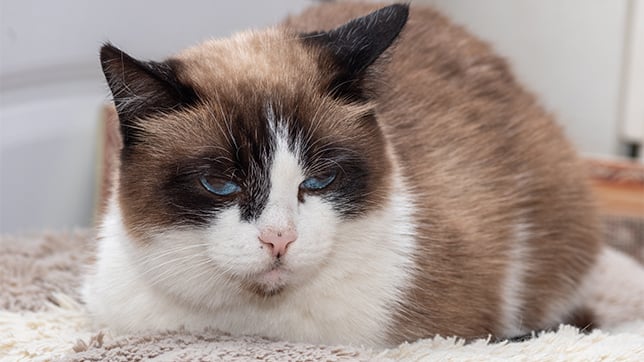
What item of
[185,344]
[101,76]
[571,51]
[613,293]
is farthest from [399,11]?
[571,51]

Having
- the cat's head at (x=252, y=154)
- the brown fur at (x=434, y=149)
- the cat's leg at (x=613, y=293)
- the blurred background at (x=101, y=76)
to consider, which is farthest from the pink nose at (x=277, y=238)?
the blurred background at (x=101, y=76)

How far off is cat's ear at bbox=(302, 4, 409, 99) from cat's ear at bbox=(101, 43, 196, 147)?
0.61 ft

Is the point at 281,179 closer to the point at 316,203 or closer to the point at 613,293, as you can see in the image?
the point at 316,203

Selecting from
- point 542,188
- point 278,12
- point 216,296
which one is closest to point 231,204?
point 216,296

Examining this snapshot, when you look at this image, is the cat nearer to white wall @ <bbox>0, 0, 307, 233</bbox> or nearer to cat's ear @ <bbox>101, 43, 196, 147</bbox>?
cat's ear @ <bbox>101, 43, 196, 147</bbox>

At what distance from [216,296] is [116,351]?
136 mm

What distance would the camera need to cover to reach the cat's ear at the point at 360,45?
106 centimetres

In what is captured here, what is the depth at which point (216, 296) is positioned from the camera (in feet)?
3.55

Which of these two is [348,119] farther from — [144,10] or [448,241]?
[144,10]

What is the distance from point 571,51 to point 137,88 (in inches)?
72.1

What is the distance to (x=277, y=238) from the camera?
0.94 meters

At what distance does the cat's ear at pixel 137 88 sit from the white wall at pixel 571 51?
1.62 meters

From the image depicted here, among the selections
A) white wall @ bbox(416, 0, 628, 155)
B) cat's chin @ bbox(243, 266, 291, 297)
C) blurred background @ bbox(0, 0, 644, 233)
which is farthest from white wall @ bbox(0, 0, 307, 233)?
cat's chin @ bbox(243, 266, 291, 297)

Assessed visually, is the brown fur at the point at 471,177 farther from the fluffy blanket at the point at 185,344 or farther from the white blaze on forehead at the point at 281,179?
the white blaze on forehead at the point at 281,179
